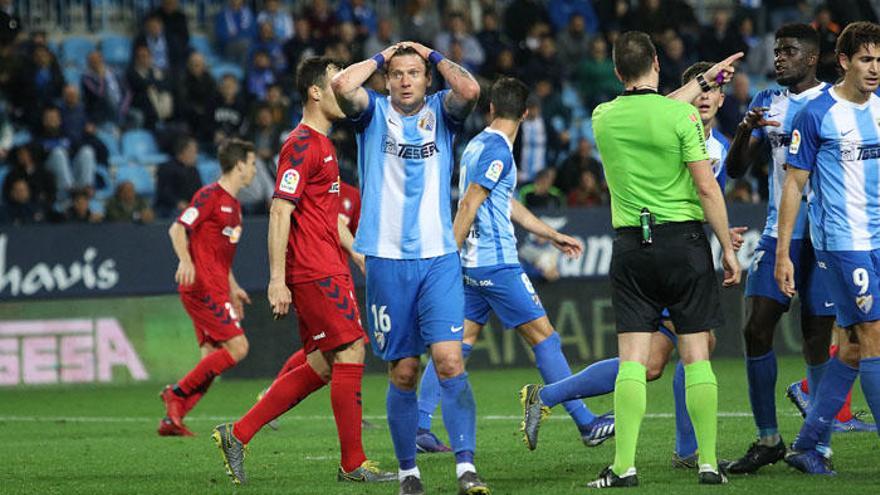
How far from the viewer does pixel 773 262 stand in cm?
873

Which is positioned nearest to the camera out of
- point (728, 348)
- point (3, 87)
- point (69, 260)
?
point (69, 260)

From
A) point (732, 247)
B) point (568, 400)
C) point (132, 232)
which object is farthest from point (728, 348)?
point (732, 247)

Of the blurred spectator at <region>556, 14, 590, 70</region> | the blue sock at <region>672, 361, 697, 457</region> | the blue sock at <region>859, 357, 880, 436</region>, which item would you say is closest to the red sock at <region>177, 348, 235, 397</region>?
the blue sock at <region>672, 361, 697, 457</region>

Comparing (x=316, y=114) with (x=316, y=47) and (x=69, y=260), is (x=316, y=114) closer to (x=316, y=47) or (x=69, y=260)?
(x=69, y=260)

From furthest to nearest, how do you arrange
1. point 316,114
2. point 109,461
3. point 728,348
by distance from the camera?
point 728,348 < point 109,461 < point 316,114

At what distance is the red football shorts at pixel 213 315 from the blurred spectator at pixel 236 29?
31.4 feet

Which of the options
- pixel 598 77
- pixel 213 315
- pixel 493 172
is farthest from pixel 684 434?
pixel 598 77

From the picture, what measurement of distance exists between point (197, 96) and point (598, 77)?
18.8ft

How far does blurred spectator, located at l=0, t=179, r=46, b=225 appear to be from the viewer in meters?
17.3

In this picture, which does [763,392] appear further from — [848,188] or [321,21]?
[321,21]

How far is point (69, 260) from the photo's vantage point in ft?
52.3

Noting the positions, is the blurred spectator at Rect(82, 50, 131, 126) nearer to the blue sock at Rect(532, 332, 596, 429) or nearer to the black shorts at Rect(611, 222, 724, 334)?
the blue sock at Rect(532, 332, 596, 429)

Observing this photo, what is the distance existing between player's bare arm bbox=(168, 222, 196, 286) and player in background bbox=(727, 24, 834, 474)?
4873 mm

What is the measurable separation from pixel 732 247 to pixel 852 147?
836 millimetres
